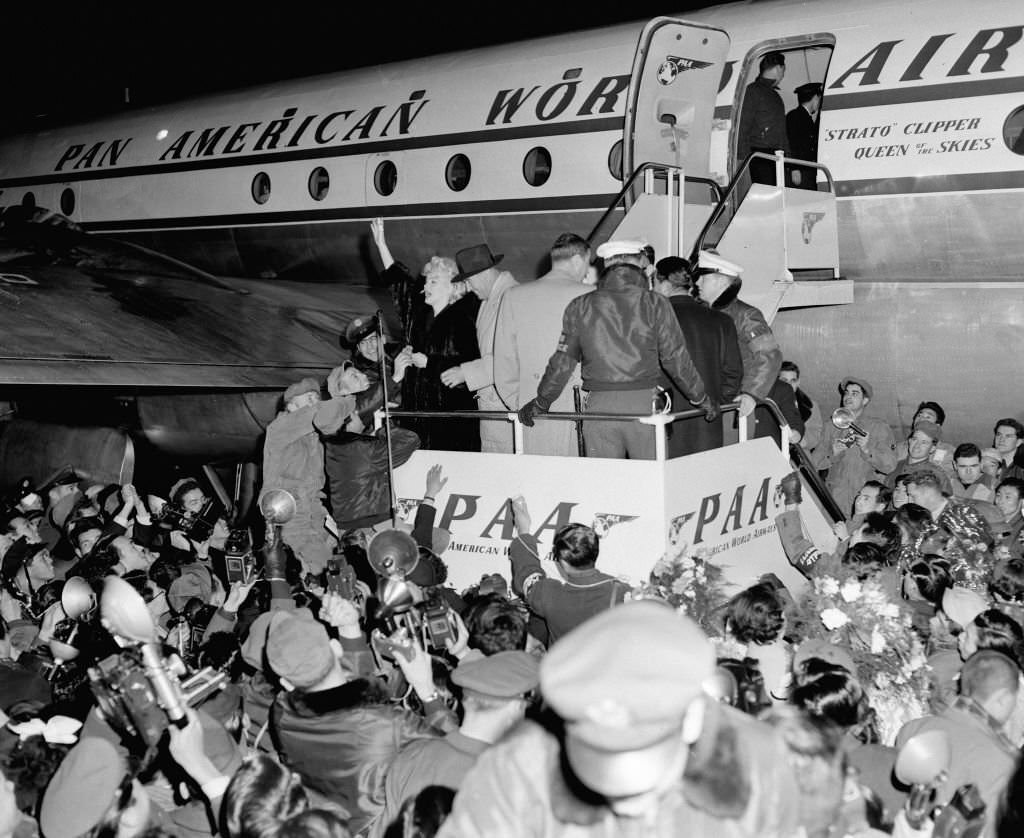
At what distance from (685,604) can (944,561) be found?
145 cm

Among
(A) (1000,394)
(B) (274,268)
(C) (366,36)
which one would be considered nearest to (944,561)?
(A) (1000,394)

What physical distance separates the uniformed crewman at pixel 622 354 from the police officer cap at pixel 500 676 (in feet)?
10.1

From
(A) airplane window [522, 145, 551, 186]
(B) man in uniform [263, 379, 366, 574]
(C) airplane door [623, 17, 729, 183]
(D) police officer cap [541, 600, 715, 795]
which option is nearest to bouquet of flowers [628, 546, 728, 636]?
(B) man in uniform [263, 379, 366, 574]

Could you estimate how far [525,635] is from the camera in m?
4.62

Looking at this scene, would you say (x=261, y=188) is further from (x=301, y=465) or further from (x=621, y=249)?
(x=621, y=249)

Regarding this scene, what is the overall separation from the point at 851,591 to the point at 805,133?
A: 610 cm

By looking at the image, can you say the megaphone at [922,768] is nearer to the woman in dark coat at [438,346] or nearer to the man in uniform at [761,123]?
the woman in dark coat at [438,346]

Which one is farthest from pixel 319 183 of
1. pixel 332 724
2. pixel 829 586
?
pixel 332 724

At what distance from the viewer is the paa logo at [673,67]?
959 cm

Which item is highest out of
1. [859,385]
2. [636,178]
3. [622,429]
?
[636,178]

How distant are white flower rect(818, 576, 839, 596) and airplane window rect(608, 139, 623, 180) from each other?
629 centimetres

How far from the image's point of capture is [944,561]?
616 centimetres

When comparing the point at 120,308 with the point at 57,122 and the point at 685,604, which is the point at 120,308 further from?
the point at 57,122

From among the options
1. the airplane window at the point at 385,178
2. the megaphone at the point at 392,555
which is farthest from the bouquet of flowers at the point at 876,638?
the airplane window at the point at 385,178
